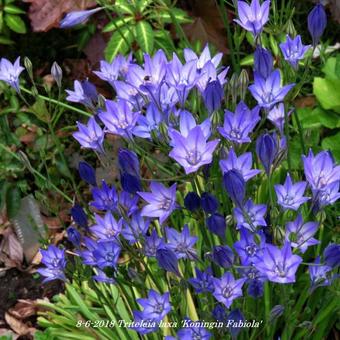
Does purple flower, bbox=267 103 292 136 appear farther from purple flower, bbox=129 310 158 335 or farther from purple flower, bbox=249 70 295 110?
purple flower, bbox=129 310 158 335

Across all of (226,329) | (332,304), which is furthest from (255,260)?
(332,304)

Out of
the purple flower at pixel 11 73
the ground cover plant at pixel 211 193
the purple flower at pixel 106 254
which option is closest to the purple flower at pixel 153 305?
the ground cover plant at pixel 211 193

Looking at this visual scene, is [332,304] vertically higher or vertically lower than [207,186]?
lower

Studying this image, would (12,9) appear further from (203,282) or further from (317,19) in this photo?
(203,282)

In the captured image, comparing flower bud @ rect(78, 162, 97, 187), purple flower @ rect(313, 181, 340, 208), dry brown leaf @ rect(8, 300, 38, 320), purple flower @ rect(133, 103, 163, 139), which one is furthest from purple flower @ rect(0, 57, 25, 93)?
dry brown leaf @ rect(8, 300, 38, 320)

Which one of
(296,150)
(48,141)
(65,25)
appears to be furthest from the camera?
(48,141)

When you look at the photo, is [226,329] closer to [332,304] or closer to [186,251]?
[186,251]

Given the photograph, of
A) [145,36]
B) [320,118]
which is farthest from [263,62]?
[145,36]
